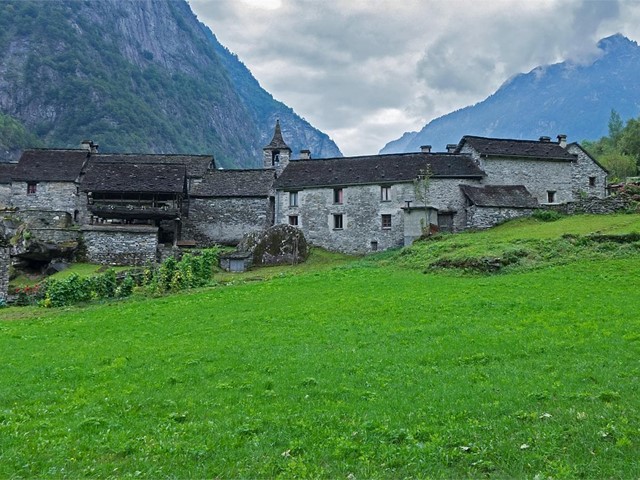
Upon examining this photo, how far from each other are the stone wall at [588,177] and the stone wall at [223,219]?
28.9 meters

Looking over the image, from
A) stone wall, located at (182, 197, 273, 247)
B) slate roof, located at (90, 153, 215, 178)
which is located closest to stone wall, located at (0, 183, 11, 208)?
slate roof, located at (90, 153, 215, 178)

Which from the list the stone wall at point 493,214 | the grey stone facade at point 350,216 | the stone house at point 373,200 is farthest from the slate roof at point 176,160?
the stone wall at point 493,214

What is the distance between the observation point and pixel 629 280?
890 inches

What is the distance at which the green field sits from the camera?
8.13m

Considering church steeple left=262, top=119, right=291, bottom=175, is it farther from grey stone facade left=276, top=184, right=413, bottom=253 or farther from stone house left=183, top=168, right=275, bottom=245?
grey stone facade left=276, top=184, right=413, bottom=253

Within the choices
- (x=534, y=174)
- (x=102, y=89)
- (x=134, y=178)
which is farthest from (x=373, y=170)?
(x=102, y=89)

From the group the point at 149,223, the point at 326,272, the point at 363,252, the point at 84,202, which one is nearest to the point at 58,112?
the point at 84,202

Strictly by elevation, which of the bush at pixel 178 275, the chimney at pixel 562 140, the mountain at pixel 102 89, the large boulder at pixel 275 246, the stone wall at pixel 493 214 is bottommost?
the bush at pixel 178 275

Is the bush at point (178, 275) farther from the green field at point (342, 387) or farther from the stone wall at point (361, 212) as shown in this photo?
the stone wall at point (361, 212)

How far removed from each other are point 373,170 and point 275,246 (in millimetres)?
13592

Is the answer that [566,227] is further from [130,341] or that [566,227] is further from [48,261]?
[48,261]

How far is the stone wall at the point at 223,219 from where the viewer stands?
50.9m

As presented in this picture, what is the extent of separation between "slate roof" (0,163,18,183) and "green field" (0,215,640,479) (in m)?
38.3

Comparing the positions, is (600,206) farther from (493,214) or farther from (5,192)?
(5,192)
